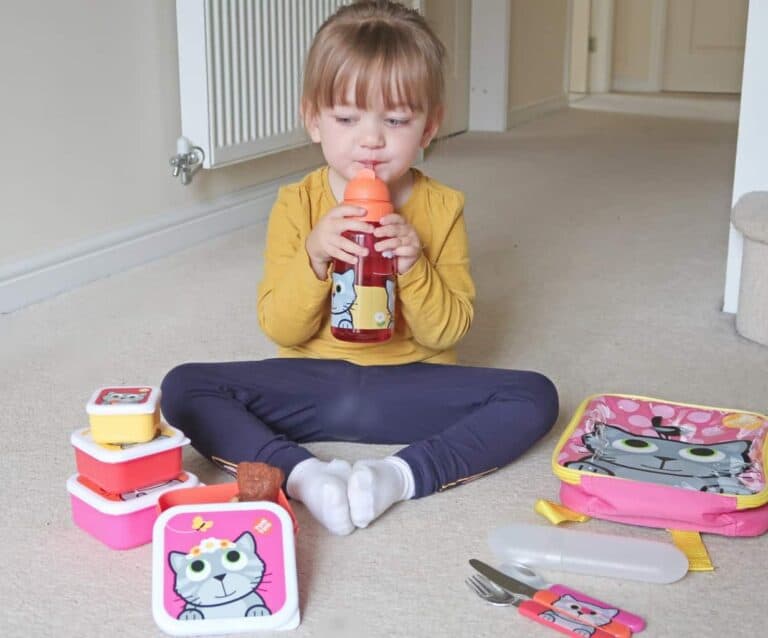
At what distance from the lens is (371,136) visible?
110 centimetres

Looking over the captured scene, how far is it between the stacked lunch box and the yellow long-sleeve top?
0.22 m

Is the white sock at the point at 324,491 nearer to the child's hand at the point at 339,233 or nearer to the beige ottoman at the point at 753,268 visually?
the child's hand at the point at 339,233

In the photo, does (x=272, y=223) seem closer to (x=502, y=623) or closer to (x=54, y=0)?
(x=502, y=623)

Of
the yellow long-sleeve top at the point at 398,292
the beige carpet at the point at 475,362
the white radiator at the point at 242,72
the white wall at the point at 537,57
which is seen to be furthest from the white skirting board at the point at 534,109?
the yellow long-sleeve top at the point at 398,292

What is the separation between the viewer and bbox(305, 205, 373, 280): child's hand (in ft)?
3.37

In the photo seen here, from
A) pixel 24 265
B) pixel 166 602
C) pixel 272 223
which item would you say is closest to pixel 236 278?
pixel 24 265


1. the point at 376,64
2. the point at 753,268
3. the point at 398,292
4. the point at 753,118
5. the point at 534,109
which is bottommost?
the point at 534,109

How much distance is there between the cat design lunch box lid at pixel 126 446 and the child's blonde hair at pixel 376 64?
1.30 feet

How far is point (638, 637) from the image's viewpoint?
0.84 m

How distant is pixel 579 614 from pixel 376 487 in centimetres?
24

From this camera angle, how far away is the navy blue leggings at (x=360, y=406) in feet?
3.66

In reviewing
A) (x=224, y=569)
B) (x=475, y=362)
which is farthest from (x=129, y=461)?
(x=475, y=362)

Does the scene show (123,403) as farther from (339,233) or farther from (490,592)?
(490,592)

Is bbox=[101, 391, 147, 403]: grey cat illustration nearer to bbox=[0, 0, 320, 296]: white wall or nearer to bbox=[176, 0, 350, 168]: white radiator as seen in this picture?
bbox=[0, 0, 320, 296]: white wall
